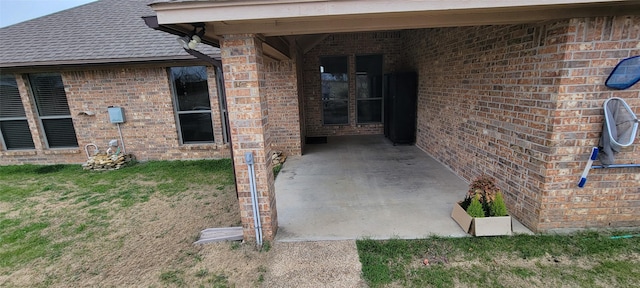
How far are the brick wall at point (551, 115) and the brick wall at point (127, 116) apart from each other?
5193 mm

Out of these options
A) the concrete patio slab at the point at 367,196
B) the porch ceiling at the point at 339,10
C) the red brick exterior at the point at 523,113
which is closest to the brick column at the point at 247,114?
the red brick exterior at the point at 523,113

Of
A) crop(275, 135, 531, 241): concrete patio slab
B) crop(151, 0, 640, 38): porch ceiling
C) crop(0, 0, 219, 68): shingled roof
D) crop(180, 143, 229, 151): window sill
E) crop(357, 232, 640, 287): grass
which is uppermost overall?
crop(0, 0, 219, 68): shingled roof

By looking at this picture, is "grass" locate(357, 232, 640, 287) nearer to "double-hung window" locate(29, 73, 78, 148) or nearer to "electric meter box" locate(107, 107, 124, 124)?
"electric meter box" locate(107, 107, 124, 124)

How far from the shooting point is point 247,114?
2.64m

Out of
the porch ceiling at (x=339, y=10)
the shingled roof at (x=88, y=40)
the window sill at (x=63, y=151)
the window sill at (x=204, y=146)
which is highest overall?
the shingled roof at (x=88, y=40)

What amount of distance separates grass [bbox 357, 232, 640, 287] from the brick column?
1192 millimetres

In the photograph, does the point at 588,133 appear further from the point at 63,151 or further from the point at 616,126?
the point at 63,151

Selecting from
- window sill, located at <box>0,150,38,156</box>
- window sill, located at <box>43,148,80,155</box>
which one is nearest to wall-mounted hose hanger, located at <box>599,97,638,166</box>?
window sill, located at <box>43,148,80,155</box>

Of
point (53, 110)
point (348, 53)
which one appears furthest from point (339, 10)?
point (53, 110)

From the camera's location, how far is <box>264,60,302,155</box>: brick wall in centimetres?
604

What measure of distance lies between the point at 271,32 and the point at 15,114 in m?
7.63

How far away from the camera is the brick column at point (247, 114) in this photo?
2529 millimetres

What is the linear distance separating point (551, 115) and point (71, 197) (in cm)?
665

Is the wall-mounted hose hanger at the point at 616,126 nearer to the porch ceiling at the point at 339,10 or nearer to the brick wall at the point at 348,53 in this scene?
the porch ceiling at the point at 339,10
